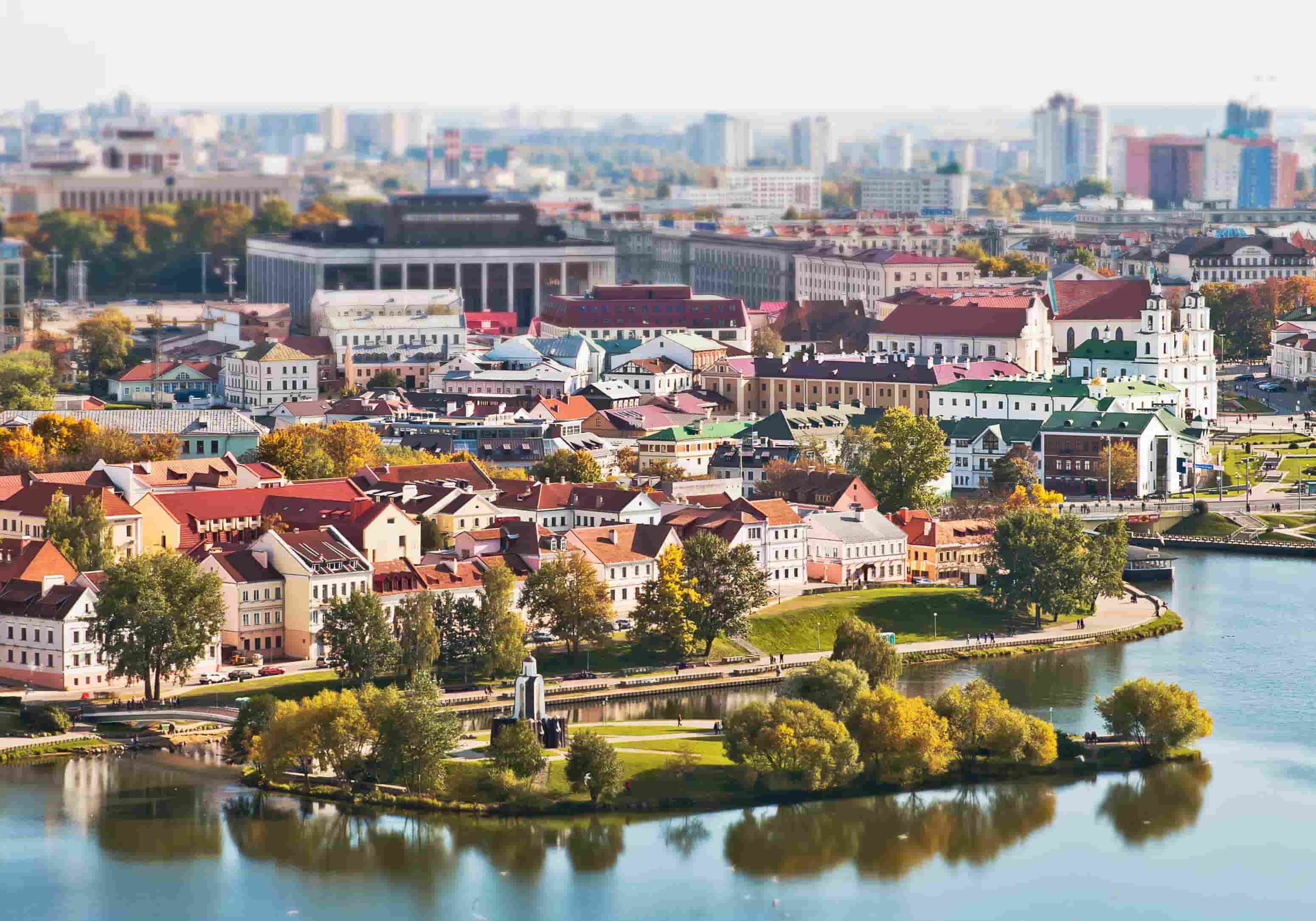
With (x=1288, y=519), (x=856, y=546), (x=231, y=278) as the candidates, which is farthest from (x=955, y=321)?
(x=231, y=278)

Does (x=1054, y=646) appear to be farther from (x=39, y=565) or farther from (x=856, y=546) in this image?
(x=39, y=565)

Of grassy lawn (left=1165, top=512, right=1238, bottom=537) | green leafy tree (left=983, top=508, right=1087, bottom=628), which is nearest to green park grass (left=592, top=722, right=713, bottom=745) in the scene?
green leafy tree (left=983, top=508, right=1087, bottom=628)

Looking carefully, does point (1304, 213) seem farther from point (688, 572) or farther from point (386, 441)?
point (688, 572)

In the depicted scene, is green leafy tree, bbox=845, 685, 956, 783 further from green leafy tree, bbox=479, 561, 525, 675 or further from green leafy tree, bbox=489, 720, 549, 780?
green leafy tree, bbox=479, 561, 525, 675

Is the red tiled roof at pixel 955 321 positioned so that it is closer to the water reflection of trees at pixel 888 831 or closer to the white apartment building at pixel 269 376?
the white apartment building at pixel 269 376

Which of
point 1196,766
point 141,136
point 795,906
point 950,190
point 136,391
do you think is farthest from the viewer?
point 141,136

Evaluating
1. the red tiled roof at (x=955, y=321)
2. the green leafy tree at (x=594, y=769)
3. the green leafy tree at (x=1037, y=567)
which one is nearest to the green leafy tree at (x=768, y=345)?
the red tiled roof at (x=955, y=321)

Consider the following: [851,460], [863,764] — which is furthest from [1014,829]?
[851,460]
